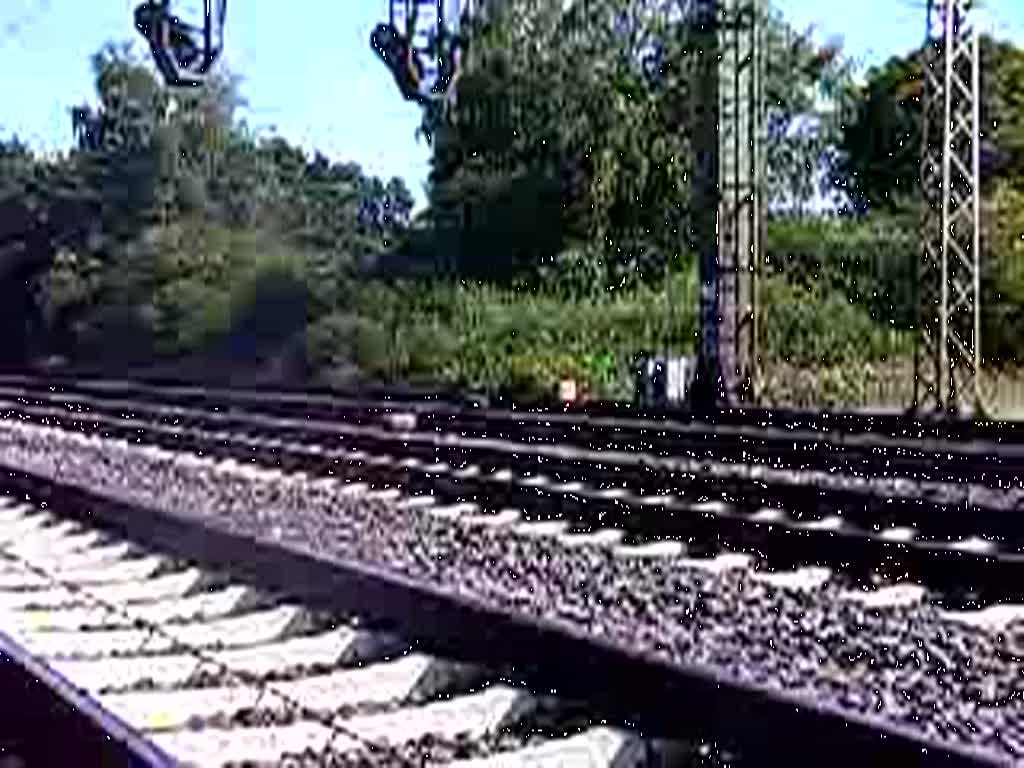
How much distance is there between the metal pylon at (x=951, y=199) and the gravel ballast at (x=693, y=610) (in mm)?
12026

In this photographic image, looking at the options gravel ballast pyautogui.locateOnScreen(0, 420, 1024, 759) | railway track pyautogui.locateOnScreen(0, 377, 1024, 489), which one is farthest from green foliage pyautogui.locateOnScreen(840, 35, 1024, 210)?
gravel ballast pyautogui.locateOnScreen(0, 420, 1024, 759)

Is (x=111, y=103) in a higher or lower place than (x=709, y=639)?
higher

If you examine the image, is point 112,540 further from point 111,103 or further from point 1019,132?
point 111,103

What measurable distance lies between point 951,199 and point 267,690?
1950 cm

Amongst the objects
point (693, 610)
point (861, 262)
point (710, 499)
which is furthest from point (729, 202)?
point (693, 610)

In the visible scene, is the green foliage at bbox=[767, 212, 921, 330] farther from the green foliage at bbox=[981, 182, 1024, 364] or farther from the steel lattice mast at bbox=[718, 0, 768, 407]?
the steel lattice mast at bbox=[718, 0, 768, 407]

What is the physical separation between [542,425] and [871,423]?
3.60 meters

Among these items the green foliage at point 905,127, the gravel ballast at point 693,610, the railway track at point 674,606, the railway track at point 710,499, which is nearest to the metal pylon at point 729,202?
the railway track at point 710,499

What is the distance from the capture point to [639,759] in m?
5.88

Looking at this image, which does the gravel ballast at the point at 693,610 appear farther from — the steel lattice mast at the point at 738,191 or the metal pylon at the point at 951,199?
the steel lattice mast at the point at 738,191

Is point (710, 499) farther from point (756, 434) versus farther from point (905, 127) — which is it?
point (905, 127)

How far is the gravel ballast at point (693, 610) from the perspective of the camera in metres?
6.66

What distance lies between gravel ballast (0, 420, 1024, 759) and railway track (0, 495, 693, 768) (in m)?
0.44

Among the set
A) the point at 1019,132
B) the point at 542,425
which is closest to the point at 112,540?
the point at 542,425
